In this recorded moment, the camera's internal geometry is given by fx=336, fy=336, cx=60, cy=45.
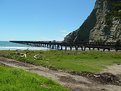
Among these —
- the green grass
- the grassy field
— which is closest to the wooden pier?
the grassy field

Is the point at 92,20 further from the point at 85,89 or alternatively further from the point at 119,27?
the point at 85,89

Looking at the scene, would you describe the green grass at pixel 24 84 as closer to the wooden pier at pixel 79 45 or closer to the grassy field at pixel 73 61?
the grassy field at pixel 73 61

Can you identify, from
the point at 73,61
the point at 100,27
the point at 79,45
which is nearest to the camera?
the point at 73,61

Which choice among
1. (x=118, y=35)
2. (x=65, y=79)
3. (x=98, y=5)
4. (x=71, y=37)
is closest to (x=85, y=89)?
(x=65, y=79)

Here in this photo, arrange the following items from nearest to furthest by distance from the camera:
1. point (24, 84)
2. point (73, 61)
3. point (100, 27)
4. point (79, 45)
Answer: point (24, 84)
point (73, 61)
point (79, 45)
point (100, 27)

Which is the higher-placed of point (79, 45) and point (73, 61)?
point (79, 45)

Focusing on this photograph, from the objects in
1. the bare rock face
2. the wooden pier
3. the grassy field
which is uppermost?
the bare rock face

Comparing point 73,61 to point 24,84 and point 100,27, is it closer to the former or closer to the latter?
point 24,84

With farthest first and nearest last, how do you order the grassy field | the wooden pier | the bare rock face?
1. the bare rock face
2. the wooden pier
3. the grassy field

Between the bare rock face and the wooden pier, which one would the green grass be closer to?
the wooden pier

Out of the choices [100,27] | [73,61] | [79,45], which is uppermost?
[100,27]

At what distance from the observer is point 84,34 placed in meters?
137

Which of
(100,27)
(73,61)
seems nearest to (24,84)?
(73,61)

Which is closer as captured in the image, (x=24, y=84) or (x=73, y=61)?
(x=24, y=84)
